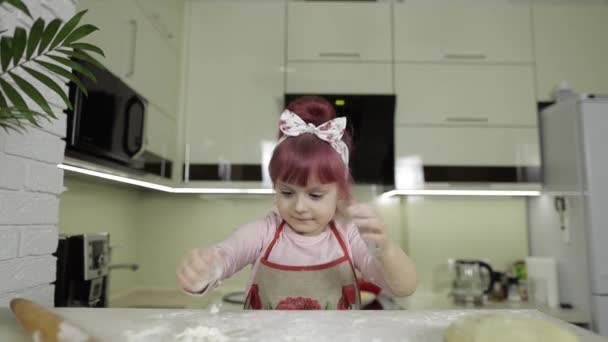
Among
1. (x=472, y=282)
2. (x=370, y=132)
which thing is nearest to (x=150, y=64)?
(x=370, y=132)

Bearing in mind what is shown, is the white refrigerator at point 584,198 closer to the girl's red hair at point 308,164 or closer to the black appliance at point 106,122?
the girl's red hair at point 308,164

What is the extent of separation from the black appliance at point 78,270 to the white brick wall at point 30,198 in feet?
0.74

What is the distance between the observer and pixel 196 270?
2.34 feet

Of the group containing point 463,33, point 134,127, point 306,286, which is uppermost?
point 463,33

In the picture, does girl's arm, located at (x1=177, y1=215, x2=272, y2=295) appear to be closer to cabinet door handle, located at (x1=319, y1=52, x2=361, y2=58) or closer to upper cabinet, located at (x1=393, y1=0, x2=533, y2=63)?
cabinet door handle, located at (x1=319, y1=52, x2=361, y2=58)

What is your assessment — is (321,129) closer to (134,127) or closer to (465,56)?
(134,127)

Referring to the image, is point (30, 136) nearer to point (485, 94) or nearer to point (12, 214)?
point (12, 214)

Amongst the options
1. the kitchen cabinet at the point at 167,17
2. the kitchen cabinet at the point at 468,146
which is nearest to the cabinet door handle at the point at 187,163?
the kitchen cabinet at the point at 167,17

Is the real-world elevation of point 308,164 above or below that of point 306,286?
above

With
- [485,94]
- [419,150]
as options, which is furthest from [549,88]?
[419,150]

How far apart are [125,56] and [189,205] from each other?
1148 mm

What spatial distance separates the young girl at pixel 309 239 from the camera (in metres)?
0.93

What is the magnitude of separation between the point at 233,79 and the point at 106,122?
1024mm

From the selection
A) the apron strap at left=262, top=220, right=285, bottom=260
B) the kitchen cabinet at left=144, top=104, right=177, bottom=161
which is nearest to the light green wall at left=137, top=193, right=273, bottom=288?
the kitchen cabinet at left=144, top=104, right=177, bottom=161
